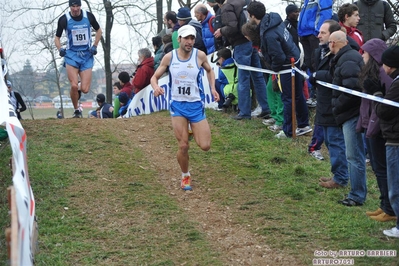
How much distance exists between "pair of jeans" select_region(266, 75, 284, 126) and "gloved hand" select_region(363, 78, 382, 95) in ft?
16.5

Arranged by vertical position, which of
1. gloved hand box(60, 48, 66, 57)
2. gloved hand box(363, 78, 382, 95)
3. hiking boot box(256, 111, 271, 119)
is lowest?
hiking boot box(256, 111, 271, 119)

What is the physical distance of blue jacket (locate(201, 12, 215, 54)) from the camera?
13.8 meters

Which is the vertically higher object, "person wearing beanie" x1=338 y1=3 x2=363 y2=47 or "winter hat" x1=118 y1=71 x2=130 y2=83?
"person wearing beanie" x1=338 y1=3 x2=363 y2=47

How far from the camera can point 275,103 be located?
12289 millimetres

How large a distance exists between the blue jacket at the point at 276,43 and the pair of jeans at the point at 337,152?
109 inches

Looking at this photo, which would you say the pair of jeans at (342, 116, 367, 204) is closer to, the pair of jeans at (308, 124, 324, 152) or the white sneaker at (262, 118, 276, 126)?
the pair of jeans at (308, 124, 324, 152)

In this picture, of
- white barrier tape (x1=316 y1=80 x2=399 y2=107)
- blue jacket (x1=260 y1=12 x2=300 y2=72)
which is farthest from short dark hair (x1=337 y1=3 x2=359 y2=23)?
white barrier tape (x1=316 y1=80 x2=399 y2=107)

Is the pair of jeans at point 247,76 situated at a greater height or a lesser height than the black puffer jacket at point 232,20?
lesser

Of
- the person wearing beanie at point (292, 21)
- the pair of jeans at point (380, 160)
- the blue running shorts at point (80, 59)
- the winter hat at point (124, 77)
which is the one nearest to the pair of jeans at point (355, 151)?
the pair of jeans at point (380, 160)

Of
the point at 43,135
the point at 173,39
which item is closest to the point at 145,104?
the point at 173,39

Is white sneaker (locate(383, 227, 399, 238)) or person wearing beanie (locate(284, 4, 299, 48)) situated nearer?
white sneaker (locate(383, 227, 399, 238))

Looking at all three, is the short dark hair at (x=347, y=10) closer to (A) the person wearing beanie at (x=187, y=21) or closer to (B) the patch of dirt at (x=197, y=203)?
(B) the patch of dirt at (x=197, y=203)

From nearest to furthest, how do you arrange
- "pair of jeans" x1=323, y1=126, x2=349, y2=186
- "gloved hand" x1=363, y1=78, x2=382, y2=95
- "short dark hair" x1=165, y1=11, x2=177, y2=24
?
1. "gloved hand" x1=363, y1=78, x2=382, y2=95
2. "pair of jeans" x1=323, y1=126, x2=349, y2=186
3. "short dark hair" x1=165, y1=11, x2=177, y2=24

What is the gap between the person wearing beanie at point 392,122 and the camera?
6.59 m
